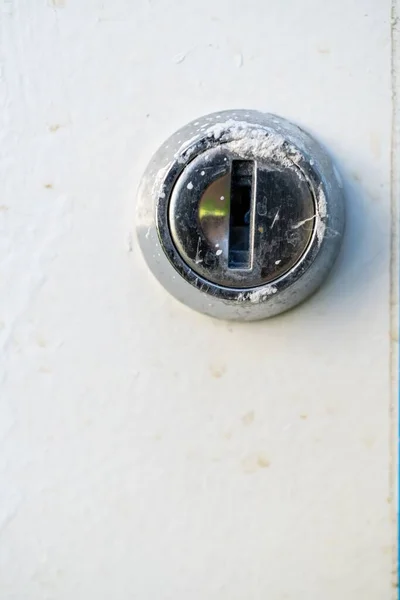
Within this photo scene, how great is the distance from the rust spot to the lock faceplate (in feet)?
0.29

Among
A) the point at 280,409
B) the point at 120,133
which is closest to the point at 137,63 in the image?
the point at 120,133

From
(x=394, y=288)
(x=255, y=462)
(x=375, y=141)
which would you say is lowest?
(x=255, y=462)

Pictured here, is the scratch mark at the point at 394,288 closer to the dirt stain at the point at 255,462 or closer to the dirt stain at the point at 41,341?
Answer: the dirt stain at the point at 255,462

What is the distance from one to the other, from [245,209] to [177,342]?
0.12m

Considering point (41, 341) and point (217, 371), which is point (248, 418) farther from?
point (41, 341)

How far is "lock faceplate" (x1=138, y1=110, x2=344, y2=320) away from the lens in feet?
1.35

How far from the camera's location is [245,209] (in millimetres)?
422

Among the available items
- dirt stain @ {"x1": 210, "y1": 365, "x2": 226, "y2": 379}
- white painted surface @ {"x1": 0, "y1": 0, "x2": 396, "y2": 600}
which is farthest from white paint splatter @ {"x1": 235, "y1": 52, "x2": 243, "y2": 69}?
dirt stain @ {"x1": 210, "y1": 365, "x2": 226, "y2": 379}

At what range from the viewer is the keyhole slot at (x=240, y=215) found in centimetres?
42

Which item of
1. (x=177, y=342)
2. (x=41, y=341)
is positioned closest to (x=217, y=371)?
(x=177, y=342)

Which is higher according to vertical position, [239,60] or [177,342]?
[239,60]

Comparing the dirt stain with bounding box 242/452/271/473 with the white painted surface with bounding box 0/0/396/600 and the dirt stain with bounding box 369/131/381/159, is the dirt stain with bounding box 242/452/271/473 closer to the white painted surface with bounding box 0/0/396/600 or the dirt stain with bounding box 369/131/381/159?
the white painted surface with bounding box 0/0/396/600

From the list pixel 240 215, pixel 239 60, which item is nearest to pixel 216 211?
pixel 240 215

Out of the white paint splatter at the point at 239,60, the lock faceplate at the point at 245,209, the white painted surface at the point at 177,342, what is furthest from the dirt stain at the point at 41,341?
the white paint splatter at the point at 239,60
